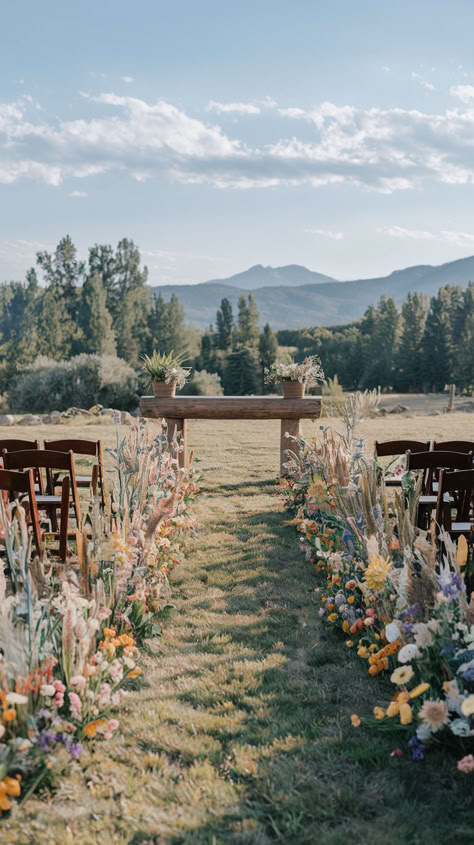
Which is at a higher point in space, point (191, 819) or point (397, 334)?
point (397, 334)

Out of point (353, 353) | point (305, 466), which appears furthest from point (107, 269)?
point (305, 466)

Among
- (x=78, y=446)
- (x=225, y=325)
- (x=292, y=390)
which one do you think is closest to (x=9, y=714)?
(x=78, y=446)

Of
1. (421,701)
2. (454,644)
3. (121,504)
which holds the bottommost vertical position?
(421,701)

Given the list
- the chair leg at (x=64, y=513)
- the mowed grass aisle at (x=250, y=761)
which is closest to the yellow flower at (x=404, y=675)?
the mowed grass aisle at (x=250, y=761)

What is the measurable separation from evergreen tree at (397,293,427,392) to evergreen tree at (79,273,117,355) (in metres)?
26.3

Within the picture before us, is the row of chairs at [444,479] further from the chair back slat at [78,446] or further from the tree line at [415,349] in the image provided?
the tree line at [415,349]

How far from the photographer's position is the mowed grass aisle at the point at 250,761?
2082 mm

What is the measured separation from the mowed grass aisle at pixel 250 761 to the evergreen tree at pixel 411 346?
189 feet

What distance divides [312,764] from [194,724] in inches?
21.1

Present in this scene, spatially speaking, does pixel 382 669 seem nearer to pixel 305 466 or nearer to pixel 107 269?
pixel 305 466

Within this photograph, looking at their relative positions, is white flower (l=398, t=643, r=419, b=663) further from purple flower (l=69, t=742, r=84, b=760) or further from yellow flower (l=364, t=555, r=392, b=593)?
purple flower (l=69, t=742, r=84, b=760)

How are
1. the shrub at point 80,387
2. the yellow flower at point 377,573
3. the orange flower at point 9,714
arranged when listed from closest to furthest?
the orange flower at point 9,714 → the yellow flower at point 377,573 → the shrub at point 80,387

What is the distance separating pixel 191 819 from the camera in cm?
212

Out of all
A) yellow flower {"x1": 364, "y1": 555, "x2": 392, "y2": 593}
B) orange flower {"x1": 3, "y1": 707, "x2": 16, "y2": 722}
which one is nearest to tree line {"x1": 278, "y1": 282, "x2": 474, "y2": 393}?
yellow flower {"x1": 364, "y1": 555, "x2": 392, "y2": 593}
